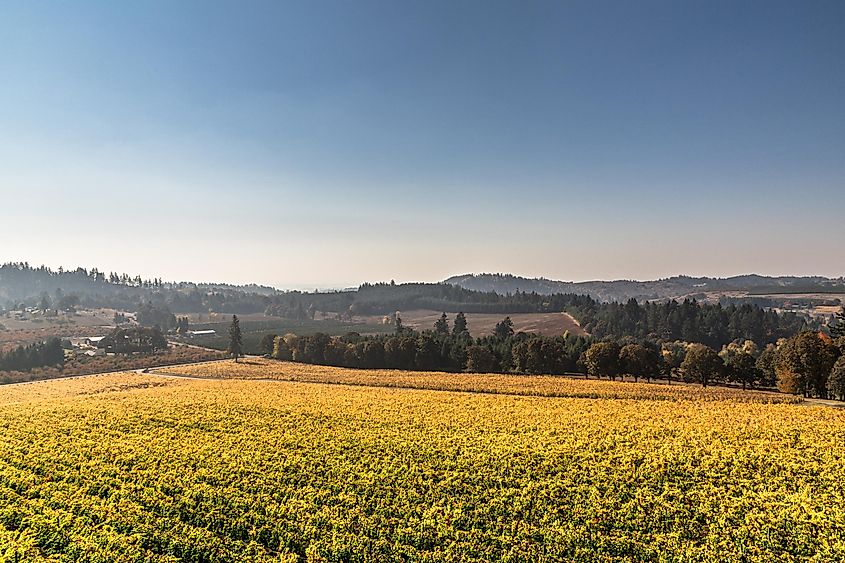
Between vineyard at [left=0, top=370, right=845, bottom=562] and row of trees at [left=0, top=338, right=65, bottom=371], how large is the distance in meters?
78.7

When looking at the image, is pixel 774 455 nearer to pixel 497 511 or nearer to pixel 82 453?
pixel 497 511

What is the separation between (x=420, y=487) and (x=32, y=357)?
11723 cm

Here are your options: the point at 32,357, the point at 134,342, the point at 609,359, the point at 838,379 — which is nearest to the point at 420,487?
the point at 838,379

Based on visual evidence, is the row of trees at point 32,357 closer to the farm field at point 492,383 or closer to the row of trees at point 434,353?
the farm field at point 492,383

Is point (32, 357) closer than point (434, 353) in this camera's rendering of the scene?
No

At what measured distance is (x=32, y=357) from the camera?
105625 mm

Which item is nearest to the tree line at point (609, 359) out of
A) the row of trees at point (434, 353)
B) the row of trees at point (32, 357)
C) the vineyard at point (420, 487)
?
the row of trees at point (434, 353)

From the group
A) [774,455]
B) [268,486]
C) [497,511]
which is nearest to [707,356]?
[774,455]

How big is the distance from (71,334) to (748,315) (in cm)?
23173

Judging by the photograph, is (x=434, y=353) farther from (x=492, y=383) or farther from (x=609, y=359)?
(x=609, y=359)

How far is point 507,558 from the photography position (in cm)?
1903

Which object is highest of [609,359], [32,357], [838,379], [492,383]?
[838,379]

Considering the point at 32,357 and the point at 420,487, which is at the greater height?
the point at 420,487

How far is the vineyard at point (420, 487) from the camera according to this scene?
19.8 m
